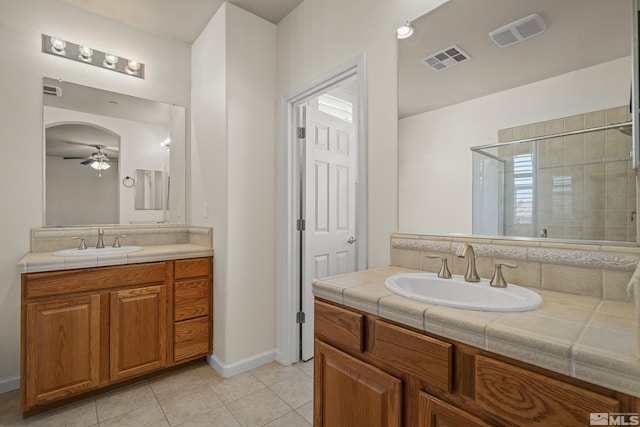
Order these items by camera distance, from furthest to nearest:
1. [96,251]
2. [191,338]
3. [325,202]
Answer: [325,202], [191,338], [96,251]

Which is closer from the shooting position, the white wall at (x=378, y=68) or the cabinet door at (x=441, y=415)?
the cabinet door at (x=441, y=415)

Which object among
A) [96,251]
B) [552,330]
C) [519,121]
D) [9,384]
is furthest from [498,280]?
[9,384]

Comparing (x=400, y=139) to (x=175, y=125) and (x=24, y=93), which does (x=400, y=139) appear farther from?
(x=24, y=93)

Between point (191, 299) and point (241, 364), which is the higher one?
point (191, 299)

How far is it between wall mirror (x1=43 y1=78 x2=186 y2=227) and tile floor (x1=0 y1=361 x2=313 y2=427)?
1233 millimetres

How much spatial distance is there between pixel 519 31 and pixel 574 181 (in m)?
0.63

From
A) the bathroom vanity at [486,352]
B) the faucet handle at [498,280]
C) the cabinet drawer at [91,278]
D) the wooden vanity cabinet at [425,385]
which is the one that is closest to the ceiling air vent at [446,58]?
the bathroom vanity at [486,352]

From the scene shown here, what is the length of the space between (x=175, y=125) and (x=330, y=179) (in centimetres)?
149

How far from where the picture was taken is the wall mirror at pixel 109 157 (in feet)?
7.29

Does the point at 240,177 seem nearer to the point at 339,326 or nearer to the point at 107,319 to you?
the point at 107,319

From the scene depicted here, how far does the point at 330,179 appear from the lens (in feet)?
8.71

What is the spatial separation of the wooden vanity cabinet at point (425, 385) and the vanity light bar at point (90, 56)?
255 cm

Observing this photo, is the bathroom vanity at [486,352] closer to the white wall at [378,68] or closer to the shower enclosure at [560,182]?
the shower enclosure at [560,182]

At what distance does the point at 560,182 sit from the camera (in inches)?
44.3
